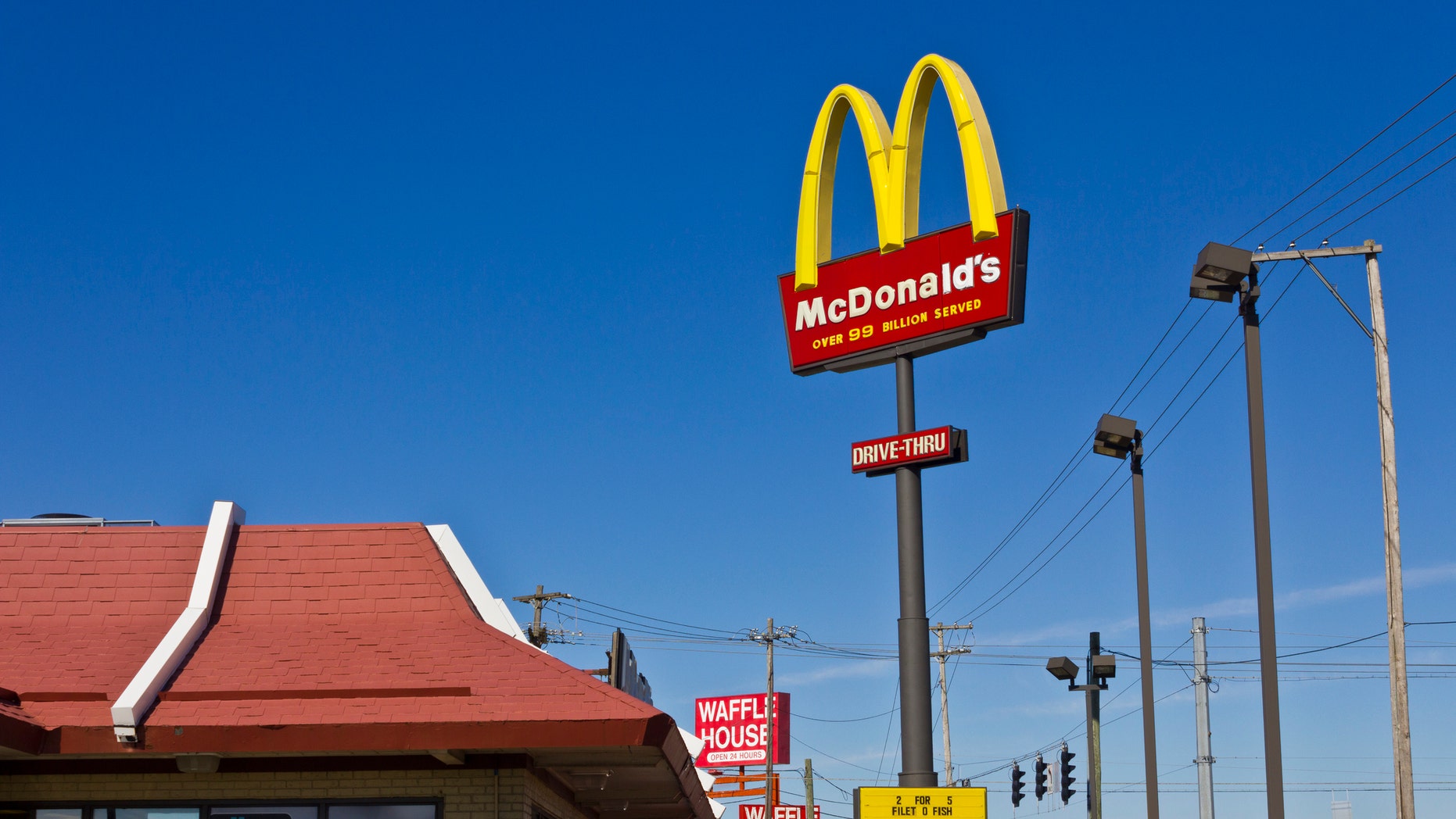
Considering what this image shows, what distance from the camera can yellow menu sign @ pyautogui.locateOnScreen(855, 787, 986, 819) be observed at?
13883mm

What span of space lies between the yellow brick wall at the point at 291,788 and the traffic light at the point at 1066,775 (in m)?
21.2

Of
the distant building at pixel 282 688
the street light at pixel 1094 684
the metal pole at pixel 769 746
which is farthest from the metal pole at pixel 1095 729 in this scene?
the metal pole at pixel 769 746

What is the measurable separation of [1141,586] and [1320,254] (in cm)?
737

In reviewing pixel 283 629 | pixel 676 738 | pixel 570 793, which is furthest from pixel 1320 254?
pixel 283 629

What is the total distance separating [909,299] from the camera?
619 inches

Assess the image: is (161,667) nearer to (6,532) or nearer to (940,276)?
(6,532)

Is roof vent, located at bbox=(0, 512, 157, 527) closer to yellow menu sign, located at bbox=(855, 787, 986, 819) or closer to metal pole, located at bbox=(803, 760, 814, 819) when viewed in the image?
yellow menu sign, located at bbox=(855, 787, 986, 819)

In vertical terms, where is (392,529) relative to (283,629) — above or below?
above

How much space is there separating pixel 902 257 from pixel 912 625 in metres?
3.98

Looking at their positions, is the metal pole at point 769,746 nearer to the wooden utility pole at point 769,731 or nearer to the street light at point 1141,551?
the wooden utility pole at point 769,731

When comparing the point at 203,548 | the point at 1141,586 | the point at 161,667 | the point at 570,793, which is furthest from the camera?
the point at 1141,586

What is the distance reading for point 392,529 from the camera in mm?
17359

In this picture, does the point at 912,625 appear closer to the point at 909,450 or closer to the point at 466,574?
the point at 909,450

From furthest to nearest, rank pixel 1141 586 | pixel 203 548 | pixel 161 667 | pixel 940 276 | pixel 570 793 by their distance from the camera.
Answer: pixel 1141 586
pixel 570 793
pixel 203 548
pixel 940 276
pixel 161 667
